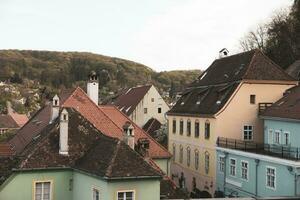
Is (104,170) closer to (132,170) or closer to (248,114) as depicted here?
(132,170)

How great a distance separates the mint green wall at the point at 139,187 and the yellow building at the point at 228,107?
1740 cm

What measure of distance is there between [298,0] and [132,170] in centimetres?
4545

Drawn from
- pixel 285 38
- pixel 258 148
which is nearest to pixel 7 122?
pixel 285 38

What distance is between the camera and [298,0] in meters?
59.8

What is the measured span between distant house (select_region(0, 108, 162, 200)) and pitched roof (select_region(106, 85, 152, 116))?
39.0 metres

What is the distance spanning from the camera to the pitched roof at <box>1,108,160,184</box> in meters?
21.7

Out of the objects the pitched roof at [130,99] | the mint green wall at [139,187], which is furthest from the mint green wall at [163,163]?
the pitched roof at [130,99]

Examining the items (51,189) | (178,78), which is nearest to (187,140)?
(51,189)

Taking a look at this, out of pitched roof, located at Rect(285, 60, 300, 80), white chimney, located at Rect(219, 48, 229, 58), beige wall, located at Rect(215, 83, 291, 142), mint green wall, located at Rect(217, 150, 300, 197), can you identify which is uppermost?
white chimney, located at Rect(219, 48, 229, 58)

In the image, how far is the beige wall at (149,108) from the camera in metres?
65.1

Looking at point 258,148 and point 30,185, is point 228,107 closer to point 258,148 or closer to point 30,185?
point 258,148

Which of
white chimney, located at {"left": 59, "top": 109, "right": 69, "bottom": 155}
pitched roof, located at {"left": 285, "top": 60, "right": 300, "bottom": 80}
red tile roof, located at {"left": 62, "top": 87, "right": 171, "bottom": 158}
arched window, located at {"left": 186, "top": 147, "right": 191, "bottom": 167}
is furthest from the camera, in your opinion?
pitched roof, located at {"left": 285, "top": 60, "right": 300, "bottom": 80}

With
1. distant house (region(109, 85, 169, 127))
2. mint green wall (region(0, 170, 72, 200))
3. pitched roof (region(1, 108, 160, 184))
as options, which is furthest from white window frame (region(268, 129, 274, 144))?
distant house (region(109, 85, 169, 127))

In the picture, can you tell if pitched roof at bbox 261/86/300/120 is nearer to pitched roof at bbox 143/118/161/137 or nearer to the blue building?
the blue building
